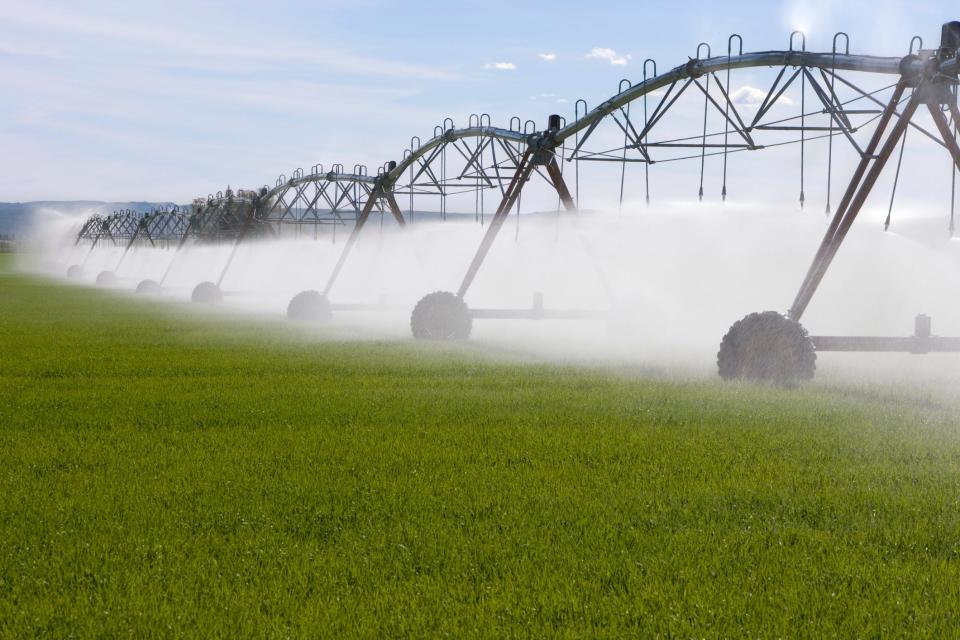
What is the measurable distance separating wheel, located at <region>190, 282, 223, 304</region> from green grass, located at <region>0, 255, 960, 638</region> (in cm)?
2860

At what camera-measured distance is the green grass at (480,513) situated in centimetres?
528

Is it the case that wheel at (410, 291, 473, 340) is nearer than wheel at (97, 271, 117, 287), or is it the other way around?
wheel at (410, 291, 473, 340)

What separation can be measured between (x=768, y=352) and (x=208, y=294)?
Result: 31365mm

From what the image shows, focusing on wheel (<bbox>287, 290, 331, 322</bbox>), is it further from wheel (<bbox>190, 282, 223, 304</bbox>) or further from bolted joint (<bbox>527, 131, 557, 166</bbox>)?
wheel (<bbox>190, 282, 223, 304</bbox>)

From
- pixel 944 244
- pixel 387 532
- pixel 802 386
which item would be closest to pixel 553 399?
pixel 802 386

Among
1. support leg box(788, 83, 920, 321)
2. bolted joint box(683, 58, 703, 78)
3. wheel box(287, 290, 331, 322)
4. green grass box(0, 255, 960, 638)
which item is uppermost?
bolted joint box(683, 58, 703, 78)

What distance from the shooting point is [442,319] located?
22.2 m

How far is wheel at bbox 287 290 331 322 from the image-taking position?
2942 centimetres

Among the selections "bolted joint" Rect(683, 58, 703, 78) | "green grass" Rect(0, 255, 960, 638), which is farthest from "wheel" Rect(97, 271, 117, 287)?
"bolted joint" Rect(683, 58, 703, 78)

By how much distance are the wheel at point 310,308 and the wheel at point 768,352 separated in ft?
55.4

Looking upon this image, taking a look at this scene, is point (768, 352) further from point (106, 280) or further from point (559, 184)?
point (106, 280)

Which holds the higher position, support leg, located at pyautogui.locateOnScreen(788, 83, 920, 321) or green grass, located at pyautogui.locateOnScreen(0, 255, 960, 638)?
support leg, located at pyautogui.locateOnScreen(788, 83, 920, 321)

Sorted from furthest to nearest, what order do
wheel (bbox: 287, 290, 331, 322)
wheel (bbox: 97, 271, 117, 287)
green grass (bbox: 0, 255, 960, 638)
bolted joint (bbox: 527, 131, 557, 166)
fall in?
1. wheel (bbox: 97, 271, 117, 287)
2. wheel (bbox: 287, 290, 331, 322)
3. bolted joint (bbox: 527, 131, 557, 166)
4. green grass (bbox: 0, 255, 960, 638)

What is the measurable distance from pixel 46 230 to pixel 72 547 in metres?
133
